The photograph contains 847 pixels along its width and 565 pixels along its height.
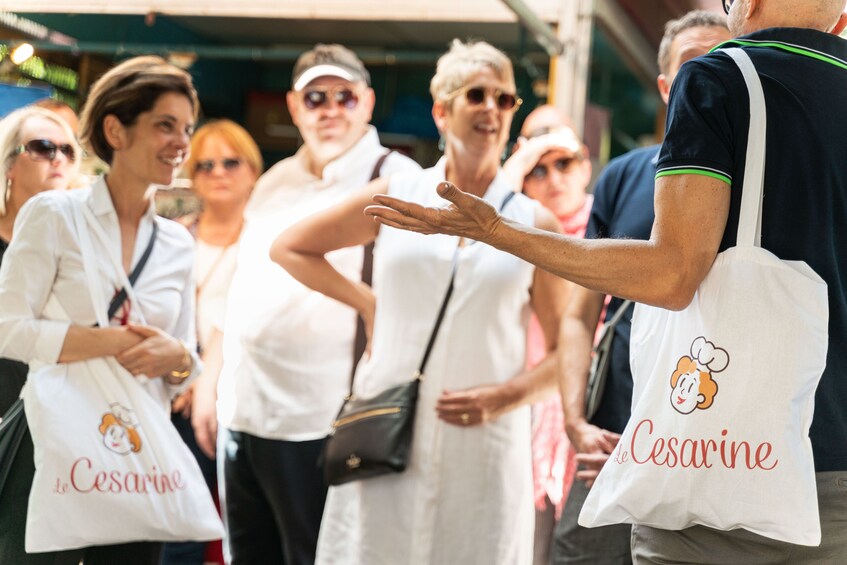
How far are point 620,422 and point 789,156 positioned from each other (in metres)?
1.12

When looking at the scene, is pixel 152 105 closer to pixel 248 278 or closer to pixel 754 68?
pixel 248 278

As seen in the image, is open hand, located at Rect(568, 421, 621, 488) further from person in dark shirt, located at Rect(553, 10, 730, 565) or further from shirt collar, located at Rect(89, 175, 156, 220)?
shirt collar, located at Rect(89, 175, 156, 220)

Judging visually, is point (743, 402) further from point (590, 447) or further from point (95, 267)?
point (95, 267)

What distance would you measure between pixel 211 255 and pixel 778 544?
11.3ft

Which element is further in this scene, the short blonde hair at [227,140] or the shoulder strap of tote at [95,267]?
the short blonde hair at [227,140]

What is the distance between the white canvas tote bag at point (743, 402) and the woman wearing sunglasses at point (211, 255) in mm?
2911

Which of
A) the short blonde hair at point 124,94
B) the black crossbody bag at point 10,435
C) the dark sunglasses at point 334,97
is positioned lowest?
the black crossbody bag at point 10,435

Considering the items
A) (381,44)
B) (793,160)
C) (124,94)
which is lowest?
(793,160)

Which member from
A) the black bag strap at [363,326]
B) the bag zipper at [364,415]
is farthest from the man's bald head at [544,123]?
the bag zipper at [364,415]

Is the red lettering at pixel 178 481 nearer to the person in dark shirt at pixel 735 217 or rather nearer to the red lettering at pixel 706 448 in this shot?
the person in dark shirt at pixel 735 217

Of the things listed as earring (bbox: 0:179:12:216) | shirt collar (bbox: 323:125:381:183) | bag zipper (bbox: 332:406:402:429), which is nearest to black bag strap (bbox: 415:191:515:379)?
bag zipper (bbox: 332:406:402:429)

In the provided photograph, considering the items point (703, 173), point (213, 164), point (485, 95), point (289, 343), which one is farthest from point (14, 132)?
point (703, 173)

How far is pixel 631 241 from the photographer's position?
6.12 feet

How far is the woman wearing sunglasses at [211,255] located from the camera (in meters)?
4.52
